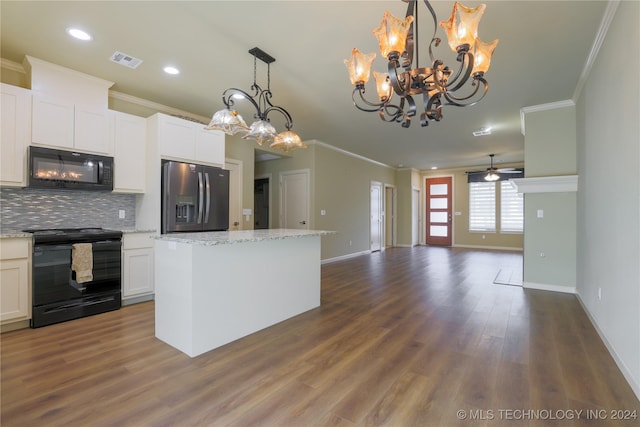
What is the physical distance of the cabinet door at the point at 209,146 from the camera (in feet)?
13.8

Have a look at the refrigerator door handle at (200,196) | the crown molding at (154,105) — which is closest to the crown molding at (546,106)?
the refrigerator door handle at (200,196)

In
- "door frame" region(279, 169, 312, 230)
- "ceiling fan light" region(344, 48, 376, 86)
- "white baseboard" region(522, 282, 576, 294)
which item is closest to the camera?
"ceiling fan light" region(344, 48, 376, 86)

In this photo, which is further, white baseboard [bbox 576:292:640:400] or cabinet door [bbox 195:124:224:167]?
cabinet door [bbox 195:124:224:167]

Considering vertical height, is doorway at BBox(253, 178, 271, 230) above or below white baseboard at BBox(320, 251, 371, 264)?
above

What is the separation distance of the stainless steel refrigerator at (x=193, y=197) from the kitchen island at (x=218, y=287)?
1207 mm

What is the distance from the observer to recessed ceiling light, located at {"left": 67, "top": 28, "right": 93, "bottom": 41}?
2633 mm

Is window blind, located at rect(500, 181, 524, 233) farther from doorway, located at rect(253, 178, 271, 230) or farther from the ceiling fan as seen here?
doorway, located at rect(253, 178, 271, 230)

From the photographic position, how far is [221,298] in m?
2.53

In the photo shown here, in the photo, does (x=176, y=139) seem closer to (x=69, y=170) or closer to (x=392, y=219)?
(x=69, y=170)

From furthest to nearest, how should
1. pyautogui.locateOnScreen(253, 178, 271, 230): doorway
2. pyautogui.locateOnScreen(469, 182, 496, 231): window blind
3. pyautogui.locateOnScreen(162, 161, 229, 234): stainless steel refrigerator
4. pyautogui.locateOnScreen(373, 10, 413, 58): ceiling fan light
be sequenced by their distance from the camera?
1. pyautogui.locateOnScreen(469, 182, 496, 231): window blind
2. pyautogui.locateOnScreen(253, 178, 271, 230): doorway
3. pyautogui.locateOnScreen(162, 161, 229, 234): stainless steel refrigerator
4. pyautogui.locateOnScreen(373, 10, 413, 58): ceiling fan light

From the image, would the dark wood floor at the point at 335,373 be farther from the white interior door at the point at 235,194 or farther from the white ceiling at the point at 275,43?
the white ceiling at the point at 275,43

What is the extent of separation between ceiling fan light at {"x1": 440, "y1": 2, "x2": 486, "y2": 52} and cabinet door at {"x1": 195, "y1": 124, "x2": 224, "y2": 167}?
3.45m

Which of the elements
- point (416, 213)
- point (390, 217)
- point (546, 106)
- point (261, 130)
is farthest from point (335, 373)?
point (416, 213)

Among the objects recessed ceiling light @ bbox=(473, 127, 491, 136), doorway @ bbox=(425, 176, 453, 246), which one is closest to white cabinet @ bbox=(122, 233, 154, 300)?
recessed ceiling light @ bbox=(473, 127, 491, 136)
